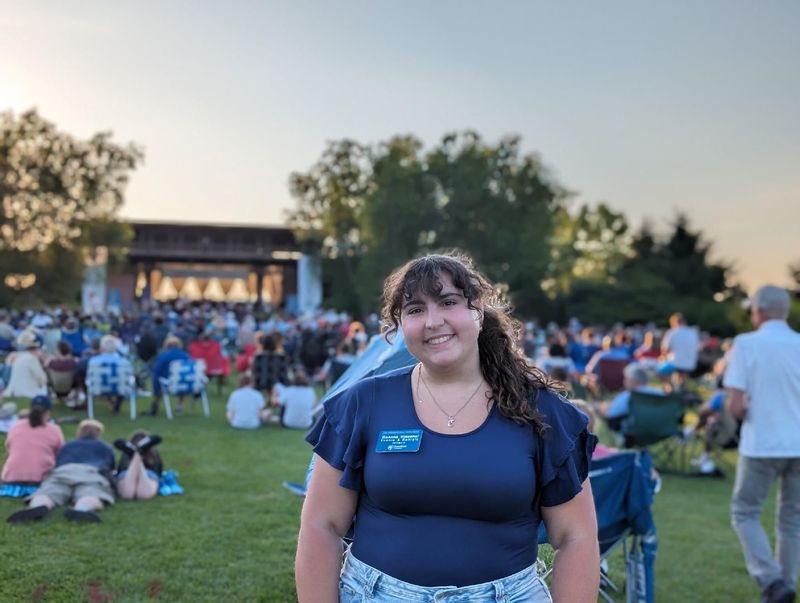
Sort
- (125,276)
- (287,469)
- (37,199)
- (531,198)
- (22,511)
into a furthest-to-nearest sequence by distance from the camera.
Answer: (125,276) < (531,198) < (37,199) < (287,469) < (22,511)

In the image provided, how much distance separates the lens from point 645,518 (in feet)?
14.5

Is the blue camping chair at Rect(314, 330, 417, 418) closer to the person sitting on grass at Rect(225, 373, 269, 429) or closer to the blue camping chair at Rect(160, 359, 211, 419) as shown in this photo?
the person sitting on grass at Rect(225, 373, 269, 429)

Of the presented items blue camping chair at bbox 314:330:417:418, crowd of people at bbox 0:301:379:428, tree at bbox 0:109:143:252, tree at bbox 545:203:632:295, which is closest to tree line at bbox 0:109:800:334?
tree at bbox 0:109:143:252

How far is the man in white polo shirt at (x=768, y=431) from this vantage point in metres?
4.46

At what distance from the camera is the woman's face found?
2160mm

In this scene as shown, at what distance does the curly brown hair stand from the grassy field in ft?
9.31

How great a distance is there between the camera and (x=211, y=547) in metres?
5.38

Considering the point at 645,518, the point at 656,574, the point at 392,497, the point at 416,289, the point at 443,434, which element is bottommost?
the point at 656,574

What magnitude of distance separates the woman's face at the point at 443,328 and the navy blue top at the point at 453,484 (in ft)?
0.45

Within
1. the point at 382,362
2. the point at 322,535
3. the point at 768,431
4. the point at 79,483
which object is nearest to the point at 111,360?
the point at 79,483

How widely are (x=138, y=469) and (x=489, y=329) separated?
5.05m

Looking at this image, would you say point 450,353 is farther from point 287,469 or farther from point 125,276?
point 125,276

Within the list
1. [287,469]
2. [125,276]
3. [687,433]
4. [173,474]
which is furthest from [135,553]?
[125,276]

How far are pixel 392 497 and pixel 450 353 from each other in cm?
40
